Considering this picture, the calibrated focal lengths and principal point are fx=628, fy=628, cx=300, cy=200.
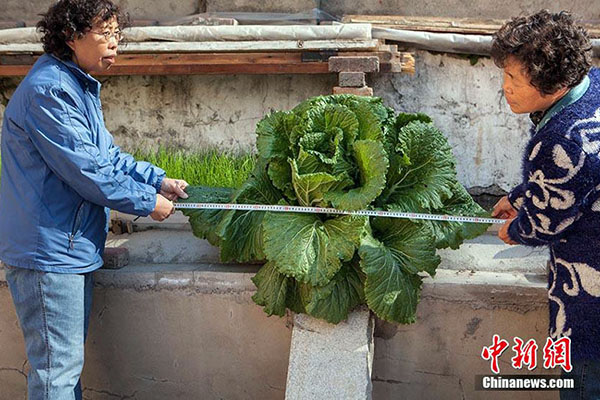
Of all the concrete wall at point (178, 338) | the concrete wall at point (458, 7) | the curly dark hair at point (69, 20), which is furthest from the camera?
the concrete wall at point (458, 7)

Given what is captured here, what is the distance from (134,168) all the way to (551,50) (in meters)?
2.03

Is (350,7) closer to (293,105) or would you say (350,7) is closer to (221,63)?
(293,105)

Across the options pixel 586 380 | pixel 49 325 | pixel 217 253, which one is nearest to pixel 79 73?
pixel 49 325

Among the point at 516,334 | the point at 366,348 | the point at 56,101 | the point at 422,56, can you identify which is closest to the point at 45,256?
the point at 56,101

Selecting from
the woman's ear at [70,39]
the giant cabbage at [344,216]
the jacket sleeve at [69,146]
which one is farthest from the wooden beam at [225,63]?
the jacket sleeve at [69,146]

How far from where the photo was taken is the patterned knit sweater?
2.23m

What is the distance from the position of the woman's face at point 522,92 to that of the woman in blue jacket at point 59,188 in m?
1.63

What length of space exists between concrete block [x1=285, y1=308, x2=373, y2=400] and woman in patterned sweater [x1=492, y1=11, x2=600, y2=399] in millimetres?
876

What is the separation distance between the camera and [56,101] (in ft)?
8.57

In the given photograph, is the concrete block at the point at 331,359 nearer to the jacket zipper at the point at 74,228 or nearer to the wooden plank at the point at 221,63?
the jacket zipper at the point at 74,228

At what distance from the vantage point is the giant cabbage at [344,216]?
2.98m

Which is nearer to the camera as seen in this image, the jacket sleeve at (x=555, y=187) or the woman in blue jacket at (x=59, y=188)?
the jacket sleeve at (x=555, y=187)

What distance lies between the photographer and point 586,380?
239 cm

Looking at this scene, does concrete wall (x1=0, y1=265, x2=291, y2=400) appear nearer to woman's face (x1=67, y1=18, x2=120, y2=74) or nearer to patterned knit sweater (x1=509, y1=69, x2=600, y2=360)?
woman's face (x1=67, y1=18, x2=120, y2=74)
